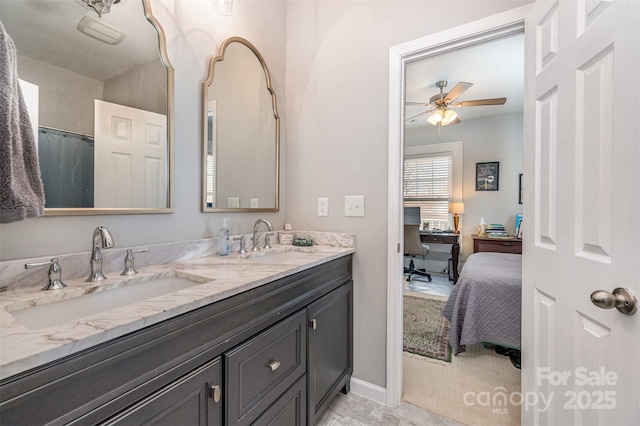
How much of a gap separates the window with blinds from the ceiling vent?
15.0 ft

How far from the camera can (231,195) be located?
1604 mm

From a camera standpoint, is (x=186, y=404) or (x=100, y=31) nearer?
(x=186, y=404)

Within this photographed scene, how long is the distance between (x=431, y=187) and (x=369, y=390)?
153 inches

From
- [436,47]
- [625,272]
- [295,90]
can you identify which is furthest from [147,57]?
[625,272]

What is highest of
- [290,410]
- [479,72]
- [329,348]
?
[479,72]

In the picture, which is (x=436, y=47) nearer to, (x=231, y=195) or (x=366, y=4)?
(x=366, y=4)

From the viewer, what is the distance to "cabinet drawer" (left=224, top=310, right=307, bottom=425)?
0.86 metres

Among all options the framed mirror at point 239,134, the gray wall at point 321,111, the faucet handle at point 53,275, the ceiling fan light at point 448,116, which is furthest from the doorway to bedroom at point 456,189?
the faucet handle at point 53,275

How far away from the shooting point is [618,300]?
2.25ft

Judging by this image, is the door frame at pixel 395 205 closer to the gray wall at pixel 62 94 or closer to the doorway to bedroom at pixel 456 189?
the doorway to bedroom at pixel 456 189

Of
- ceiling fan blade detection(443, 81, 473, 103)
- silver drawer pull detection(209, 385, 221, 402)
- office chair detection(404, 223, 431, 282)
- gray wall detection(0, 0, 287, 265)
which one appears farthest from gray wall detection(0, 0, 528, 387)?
office chair detection(404, 223, 431, 282)

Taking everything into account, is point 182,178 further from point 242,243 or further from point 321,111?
point 321,111

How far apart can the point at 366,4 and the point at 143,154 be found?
156cm

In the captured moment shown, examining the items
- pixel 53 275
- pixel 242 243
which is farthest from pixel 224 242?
pixel 53 275
